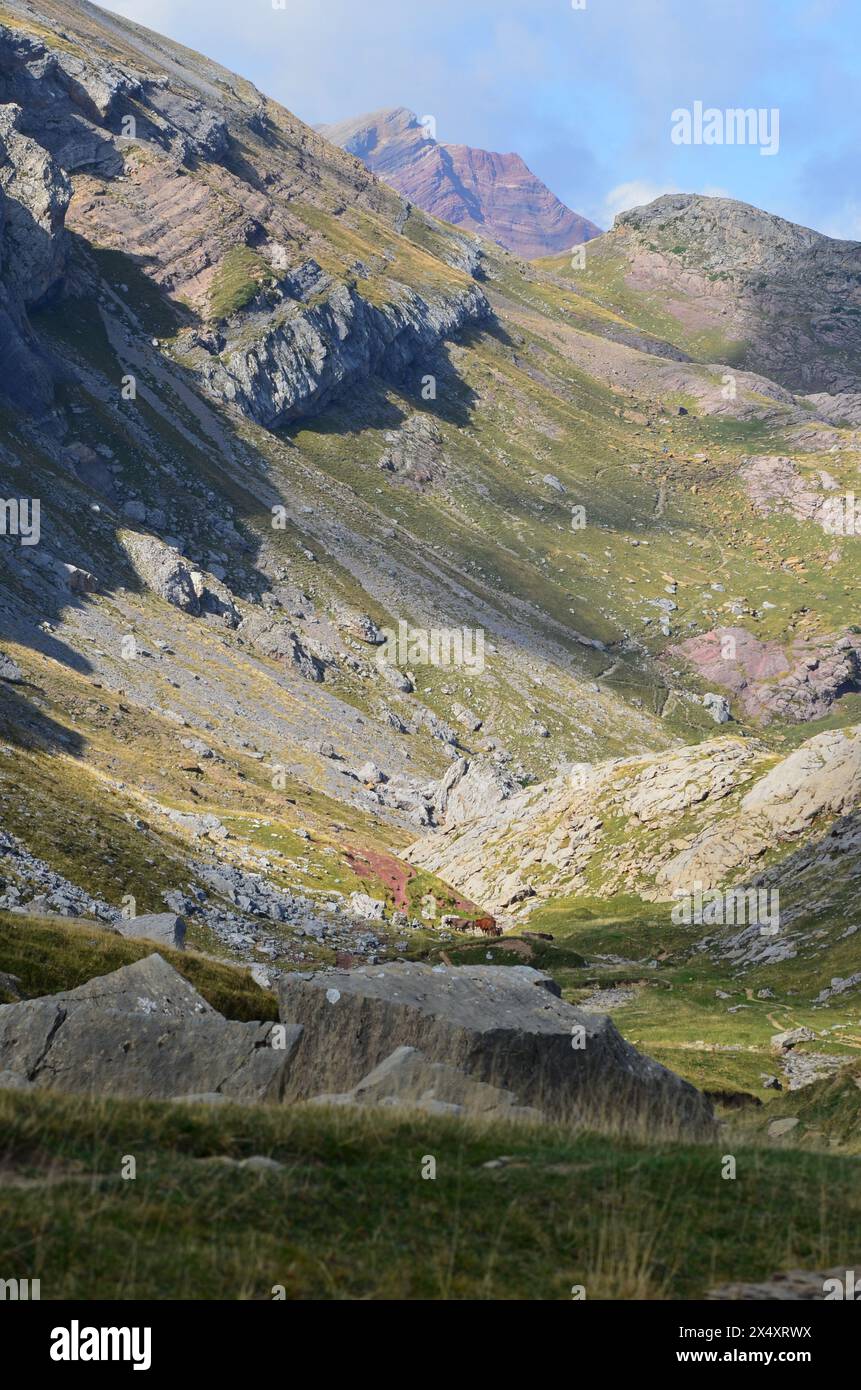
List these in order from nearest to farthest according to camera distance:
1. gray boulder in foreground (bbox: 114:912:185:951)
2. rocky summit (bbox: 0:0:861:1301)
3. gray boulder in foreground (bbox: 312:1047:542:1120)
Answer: rocky summit (bbox: 0:0:861:1301), gray boulder in foreground (bbox: 312:1047:542:1120), gray boulder in foreground (bbox: 114:912:185:951)

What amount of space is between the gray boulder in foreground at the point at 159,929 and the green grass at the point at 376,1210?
28485 mm

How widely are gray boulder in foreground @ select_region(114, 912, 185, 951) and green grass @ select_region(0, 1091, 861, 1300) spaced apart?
28.5 meters

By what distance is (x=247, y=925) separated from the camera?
2628 inches

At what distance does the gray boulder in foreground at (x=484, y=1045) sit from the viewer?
21469 mm

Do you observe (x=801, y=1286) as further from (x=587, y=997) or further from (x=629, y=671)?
(x=629, y=671)

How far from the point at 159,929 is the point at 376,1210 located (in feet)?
110

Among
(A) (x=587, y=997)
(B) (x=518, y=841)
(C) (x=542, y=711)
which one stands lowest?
(A) (x=587, y=997)

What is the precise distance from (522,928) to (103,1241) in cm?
6919

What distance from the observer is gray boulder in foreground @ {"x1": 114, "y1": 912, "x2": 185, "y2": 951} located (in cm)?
4141

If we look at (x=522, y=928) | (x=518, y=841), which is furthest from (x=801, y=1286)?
(x=518, y=841)

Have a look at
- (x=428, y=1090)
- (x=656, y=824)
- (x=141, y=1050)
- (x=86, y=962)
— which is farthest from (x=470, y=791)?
(x=428, y=1090)

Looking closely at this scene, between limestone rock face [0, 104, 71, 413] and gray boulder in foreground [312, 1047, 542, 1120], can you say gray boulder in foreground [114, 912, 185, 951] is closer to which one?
gray boulder in foreground [312, 1047, 542, 1120]

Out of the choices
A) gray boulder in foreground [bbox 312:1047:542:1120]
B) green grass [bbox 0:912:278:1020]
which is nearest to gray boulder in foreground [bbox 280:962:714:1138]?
gray boulder in foreground [bbox 312:1047:542:1120]
